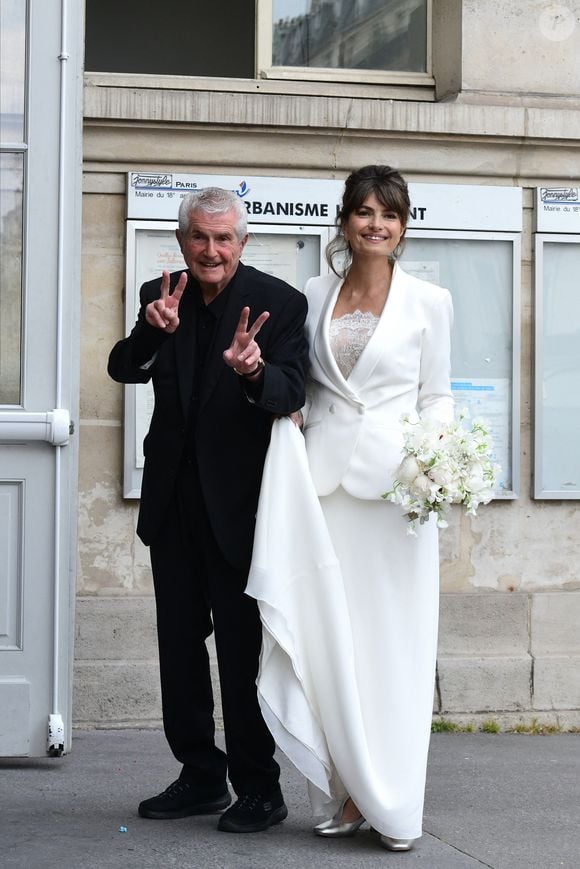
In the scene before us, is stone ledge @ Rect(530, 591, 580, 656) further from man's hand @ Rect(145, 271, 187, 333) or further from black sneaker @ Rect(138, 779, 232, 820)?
man's hand @ Rect(145, 271, 187, 333)

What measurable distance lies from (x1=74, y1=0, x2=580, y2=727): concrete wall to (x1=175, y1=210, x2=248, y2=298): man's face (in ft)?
7.26

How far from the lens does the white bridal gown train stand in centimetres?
440

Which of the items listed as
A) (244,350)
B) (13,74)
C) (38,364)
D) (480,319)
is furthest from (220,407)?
(480,319)

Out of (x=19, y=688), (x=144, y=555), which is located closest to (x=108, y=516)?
(x=144, y=555)

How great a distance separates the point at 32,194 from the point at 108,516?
5.12 ft

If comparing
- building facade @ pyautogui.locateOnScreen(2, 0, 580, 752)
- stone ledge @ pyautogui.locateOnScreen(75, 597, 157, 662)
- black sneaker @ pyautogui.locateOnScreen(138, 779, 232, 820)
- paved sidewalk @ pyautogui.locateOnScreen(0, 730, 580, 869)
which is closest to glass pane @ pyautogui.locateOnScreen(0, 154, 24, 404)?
building facade @ pyautogui.locateOnScreen(2, 0, 580, 752)

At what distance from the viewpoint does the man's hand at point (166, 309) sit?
14.3 ft

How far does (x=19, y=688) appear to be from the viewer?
5.79 meters

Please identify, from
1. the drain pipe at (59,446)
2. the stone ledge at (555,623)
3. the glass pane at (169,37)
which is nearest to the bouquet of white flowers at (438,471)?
the drain pipe at (59,446)

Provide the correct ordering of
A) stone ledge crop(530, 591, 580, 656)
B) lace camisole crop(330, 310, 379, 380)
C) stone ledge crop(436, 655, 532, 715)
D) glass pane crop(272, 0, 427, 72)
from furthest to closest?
glass pane crop(272, 0, 427, 72), stone ledge crop(530, 591, 580, 656), stone ledge crop(436, 655, 532, 715), lace camisole crop(330, 310, 379, 380)

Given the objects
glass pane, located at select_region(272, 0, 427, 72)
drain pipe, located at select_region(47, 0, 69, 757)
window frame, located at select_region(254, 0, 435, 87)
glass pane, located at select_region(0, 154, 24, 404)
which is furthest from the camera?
glass pane, located at select_region(272, 0, 427, 72)

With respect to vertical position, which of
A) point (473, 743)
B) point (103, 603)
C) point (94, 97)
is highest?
point (94, 97)

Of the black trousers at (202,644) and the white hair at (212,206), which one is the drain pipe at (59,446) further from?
the white hair at (212,206)

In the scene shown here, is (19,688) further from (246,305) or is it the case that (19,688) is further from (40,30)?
(40,30)
